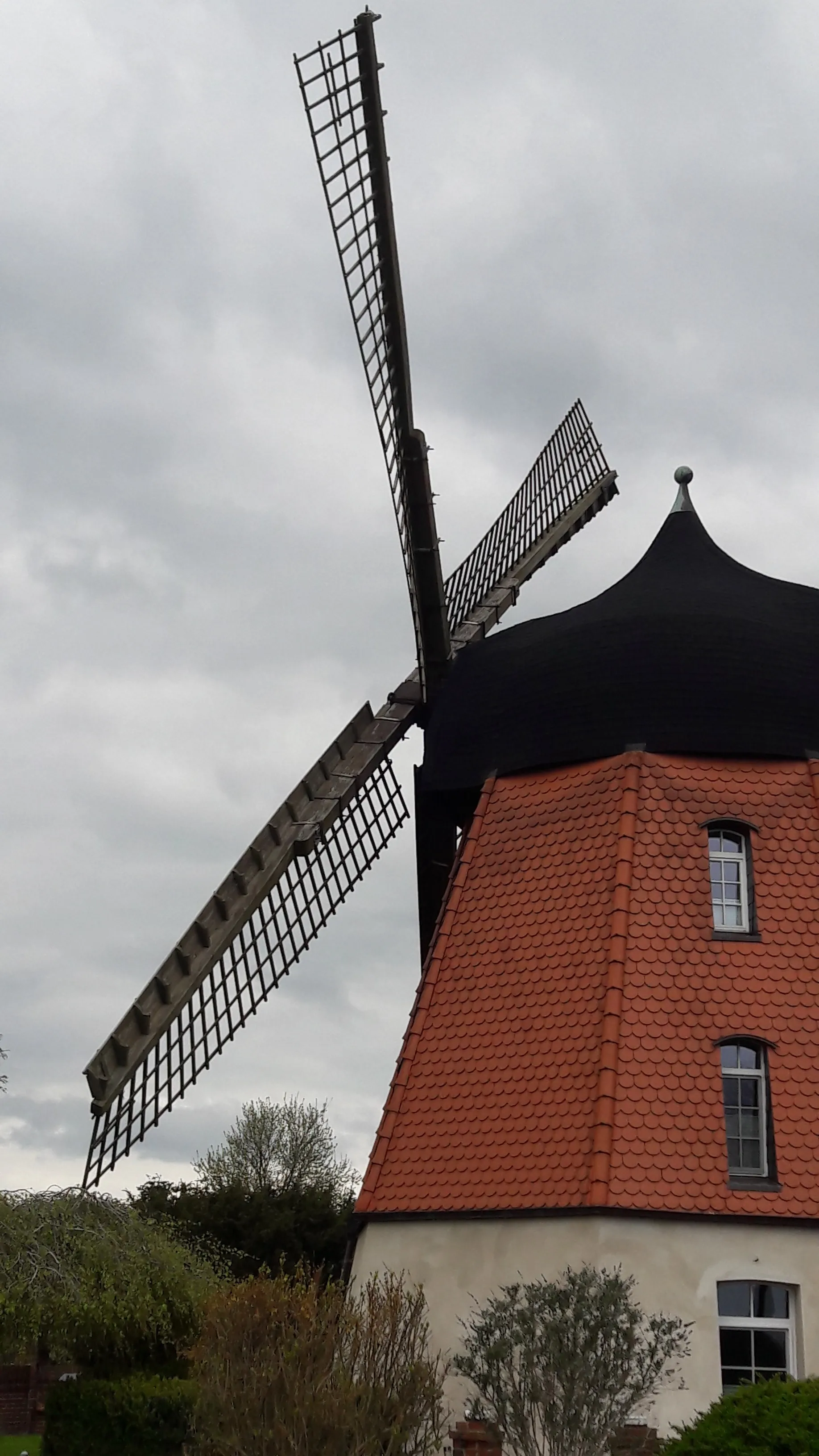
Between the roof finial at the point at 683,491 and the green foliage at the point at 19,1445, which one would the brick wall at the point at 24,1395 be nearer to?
the green foliage at the point at 19,1445

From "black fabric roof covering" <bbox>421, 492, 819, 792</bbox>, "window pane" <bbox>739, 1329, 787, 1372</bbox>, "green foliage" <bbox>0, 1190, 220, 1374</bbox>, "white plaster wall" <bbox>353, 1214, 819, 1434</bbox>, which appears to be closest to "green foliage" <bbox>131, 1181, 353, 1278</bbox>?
"green foliage" <bbox>0, 1190, 220, 1374</bbox>

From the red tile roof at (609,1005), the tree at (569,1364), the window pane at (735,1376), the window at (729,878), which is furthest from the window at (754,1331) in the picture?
the window at (729,878)

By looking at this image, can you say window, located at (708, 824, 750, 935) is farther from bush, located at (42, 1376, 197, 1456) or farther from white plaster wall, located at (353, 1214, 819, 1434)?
bush, located at (42, 1376, 197, 1456)

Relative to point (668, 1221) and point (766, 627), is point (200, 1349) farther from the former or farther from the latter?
point (766, 627)

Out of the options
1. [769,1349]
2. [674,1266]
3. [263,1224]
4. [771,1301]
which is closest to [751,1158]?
[771,1301]

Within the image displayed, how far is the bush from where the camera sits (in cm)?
1446

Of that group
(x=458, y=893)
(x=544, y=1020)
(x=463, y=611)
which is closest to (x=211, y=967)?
(x=458, y=893)

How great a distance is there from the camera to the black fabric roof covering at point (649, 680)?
14.0 metres

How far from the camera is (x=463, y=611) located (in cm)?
2038

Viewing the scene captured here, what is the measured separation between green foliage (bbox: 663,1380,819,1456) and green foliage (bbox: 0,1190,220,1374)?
24.9 feet

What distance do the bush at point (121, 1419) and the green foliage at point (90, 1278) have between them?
2.51 feet

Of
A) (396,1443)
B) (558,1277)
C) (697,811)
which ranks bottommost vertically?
(396,1443)

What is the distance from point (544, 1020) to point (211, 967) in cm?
392

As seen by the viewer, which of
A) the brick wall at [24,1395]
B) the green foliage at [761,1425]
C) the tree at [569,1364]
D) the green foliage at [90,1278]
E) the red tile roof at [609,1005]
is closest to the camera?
the green foliage at [761,1425]
